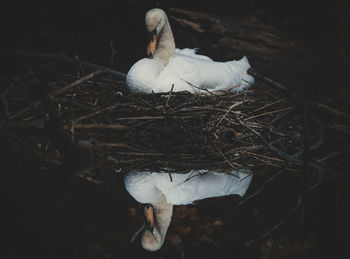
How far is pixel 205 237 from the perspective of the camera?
4.90 ft

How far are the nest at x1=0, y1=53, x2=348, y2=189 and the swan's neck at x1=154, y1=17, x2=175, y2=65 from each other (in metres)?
0.48

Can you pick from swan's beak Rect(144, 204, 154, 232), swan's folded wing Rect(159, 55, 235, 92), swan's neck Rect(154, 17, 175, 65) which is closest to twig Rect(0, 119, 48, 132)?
swan's beak Rect(144, 204, 154, 232)

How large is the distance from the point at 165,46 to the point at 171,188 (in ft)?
4.47

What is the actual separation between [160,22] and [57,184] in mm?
1483

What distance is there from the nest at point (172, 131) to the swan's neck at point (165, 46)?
0.48 metres

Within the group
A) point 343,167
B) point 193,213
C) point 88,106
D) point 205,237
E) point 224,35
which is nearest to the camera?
point 205,237

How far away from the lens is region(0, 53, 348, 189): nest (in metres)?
2.06

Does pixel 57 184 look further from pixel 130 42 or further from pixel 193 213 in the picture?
pixel 130 42

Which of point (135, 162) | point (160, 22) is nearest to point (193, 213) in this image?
point (135, 162)

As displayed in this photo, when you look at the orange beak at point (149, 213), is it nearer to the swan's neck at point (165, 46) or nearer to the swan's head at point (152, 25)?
the swan's head at point (152, 25)

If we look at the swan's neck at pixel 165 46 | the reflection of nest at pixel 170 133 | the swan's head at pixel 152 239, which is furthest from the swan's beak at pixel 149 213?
the swan's neck at pixel 165 46

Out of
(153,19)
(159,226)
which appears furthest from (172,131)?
(159,226)

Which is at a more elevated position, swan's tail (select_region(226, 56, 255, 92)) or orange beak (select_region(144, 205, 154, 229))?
swan's tail (select_region(226, 56, 255, 92))

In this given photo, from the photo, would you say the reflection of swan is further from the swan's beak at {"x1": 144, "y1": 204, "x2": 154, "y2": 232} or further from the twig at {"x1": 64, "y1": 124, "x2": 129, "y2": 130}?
the twig at {"x1": 64, "y1": 124, "x2": 129, "y2": 130}
